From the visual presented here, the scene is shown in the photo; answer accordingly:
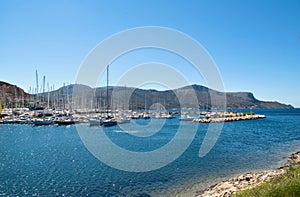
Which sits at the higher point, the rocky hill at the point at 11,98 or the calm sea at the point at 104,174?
the rocky hill at the point at 11,98

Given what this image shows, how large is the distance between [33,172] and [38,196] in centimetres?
636

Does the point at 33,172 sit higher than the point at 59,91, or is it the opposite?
the point at 59,91

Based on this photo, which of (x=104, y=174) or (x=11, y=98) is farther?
(x=11, y=98)

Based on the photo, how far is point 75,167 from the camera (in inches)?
905

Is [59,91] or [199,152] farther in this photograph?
[59,91]

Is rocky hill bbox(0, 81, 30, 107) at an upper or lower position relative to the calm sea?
upper

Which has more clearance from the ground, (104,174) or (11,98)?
(11,98)

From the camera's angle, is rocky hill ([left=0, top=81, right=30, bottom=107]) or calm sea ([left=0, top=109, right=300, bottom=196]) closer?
calm sea ([left=0, top=109, right=300, bottom=196])

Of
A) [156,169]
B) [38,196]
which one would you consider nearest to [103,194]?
[38,196]

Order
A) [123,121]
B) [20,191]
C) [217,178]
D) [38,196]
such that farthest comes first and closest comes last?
[123,121]
[217,178]
[20,191]
[38,196]

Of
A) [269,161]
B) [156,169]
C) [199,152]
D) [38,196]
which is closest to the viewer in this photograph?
[38,196]

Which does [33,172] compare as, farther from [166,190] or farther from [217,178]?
[217,178]

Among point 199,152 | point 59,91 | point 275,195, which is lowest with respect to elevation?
point 199,152

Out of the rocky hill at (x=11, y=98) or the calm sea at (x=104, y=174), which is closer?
the calm sea at (x=104, y=174)
